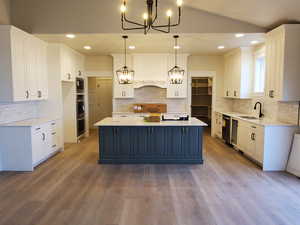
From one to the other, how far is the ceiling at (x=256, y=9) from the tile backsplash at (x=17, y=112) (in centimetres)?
415

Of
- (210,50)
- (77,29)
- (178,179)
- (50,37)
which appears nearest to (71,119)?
(50,37)

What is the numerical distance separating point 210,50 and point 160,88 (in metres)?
2.01

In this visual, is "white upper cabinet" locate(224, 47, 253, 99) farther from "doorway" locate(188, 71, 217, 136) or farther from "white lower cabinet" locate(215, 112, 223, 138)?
"doorway" locate(188, 71, 217, 136)

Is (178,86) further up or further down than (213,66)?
further down

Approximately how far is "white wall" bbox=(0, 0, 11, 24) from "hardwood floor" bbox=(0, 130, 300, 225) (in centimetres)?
301

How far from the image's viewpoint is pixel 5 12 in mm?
4242

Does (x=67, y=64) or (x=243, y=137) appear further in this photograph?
(x=67, y=64)

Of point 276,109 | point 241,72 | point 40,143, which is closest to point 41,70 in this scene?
point 40,143

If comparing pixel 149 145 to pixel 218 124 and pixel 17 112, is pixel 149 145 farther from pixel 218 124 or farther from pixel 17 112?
pixel 218 124

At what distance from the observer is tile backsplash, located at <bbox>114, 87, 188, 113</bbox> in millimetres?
7188

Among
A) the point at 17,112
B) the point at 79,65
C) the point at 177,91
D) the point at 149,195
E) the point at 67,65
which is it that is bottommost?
the point at 149,195

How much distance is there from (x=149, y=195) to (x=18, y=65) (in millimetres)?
3388

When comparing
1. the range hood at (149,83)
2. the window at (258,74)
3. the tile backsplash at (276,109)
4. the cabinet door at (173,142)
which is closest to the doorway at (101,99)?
the range hood at (149,83)

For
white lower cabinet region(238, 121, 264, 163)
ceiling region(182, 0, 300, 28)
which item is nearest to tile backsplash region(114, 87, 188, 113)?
white lower cabinet region(238, 121, 264, 163)
